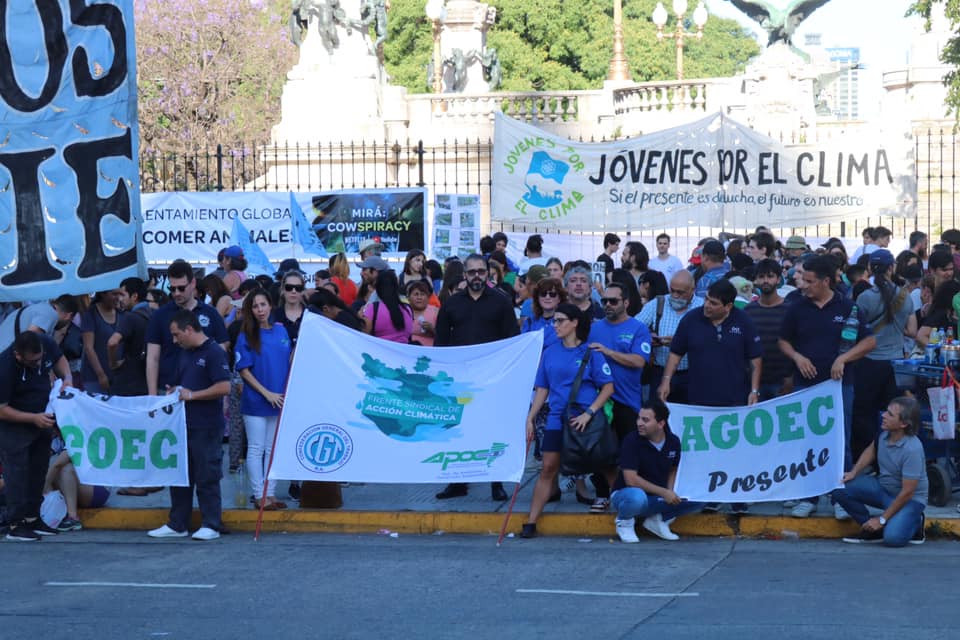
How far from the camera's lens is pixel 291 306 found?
37.3 feet

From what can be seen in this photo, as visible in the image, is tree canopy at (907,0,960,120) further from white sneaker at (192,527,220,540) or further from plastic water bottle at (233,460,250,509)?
white sneaker at (192,527,220,540)

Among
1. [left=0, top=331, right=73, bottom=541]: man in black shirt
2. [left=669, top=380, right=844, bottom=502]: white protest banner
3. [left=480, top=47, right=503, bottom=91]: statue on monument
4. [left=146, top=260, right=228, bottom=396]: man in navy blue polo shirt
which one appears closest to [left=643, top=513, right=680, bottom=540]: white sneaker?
[left=669, top=380, right=844, bottom=502]: white protest banner

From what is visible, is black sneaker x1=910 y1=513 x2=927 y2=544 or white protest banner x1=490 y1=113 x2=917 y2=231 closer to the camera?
black sneaker x1=910 y1=513 x2=927 y2=544

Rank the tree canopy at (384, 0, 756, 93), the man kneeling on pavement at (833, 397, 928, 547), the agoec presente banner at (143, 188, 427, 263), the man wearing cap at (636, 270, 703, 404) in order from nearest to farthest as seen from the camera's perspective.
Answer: the man kneeling on pavement at (833, 397, 928, 547)
the man wearing cap at (636, 270, 703, 404)
the agoec presente banner at (143, 188, 427, 263)
the tree canopy at (384, 0, 756, 93)

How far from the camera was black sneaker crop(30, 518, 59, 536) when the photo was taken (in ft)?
34.0

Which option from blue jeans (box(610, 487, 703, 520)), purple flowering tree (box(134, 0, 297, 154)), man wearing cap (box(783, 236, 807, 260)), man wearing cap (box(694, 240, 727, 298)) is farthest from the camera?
purple flowering tree (box(134, 0, 297, 154))

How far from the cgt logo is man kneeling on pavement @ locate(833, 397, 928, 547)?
2.40 m

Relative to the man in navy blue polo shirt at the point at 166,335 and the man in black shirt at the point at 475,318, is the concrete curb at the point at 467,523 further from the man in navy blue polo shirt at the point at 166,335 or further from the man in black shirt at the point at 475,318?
the man in navy blue polo shirt at the point at 166,335

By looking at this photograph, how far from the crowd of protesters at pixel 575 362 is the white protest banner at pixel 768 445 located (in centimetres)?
17

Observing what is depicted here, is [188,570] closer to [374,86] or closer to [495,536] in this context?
[495,536]

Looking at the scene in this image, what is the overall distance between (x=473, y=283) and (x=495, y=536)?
197 cm

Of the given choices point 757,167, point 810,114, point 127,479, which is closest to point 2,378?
A: point 127,479

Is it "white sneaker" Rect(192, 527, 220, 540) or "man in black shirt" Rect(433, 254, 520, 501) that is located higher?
"man in black shirt" Rect(433, 254, 520, 501)

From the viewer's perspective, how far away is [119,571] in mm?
9195
